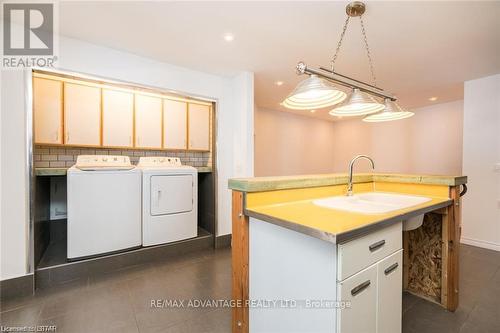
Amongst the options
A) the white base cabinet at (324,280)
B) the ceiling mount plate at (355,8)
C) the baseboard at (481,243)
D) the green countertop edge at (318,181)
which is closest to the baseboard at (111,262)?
the white base cabinet at (324,280)

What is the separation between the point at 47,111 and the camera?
236 cm

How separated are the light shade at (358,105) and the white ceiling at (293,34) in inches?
28.1

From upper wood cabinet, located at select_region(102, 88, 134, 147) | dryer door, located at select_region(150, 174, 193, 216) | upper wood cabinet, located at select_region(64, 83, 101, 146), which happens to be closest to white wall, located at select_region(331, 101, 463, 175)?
dryer door, located at select_region(150, 174, 193, 216)

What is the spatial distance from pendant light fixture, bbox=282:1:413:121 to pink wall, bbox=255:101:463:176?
10.4 ft

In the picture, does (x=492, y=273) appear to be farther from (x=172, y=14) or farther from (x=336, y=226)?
(x=172, y=14)

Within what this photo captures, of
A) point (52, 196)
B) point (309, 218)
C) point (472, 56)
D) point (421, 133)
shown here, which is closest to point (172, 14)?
point (309, 218)

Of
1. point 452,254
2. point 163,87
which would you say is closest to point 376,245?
point 452,254

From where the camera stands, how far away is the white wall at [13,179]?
6.16 ft

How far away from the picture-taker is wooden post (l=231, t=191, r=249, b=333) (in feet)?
4.52

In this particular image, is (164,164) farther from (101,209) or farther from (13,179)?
(13,179)

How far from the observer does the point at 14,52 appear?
1.94 m

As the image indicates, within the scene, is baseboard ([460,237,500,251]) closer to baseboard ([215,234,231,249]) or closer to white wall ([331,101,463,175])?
white wall ([331,101,463,175])

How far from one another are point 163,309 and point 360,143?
19.3 feet

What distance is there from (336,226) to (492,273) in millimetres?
2797
